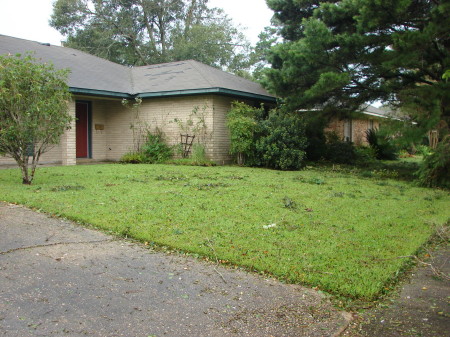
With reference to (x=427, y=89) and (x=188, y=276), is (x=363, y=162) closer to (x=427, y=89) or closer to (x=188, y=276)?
(x=427, y=89)

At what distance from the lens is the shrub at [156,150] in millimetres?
15258

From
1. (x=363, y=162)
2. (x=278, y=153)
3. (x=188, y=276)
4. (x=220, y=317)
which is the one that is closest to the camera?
(x=220, y=317)

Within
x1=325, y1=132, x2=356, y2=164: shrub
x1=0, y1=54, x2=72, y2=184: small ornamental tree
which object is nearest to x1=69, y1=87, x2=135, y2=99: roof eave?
x1=0, y1=54, x2=72, y2=184: small ornamental tree

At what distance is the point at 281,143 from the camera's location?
1352cm

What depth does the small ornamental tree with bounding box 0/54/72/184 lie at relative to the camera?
820cm

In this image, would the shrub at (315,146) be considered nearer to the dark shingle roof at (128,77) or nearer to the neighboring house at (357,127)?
the dark shingle roof at (128,77)

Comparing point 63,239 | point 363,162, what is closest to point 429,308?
point 63,239

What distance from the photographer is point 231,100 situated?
51.5 feet

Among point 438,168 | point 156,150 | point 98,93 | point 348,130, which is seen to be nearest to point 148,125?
point 156,150

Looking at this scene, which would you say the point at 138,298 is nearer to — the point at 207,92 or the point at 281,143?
the point at 281,143

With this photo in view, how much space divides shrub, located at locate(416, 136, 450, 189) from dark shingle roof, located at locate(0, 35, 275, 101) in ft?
23.3

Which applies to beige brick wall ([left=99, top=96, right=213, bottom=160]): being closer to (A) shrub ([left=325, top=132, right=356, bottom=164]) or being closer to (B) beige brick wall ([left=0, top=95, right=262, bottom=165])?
(B) beige brick wall ([left=0, top=95, right=262, bottom=165])

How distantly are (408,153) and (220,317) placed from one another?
27102mm

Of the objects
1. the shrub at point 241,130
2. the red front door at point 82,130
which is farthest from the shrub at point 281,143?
the red front door at point 82,130
